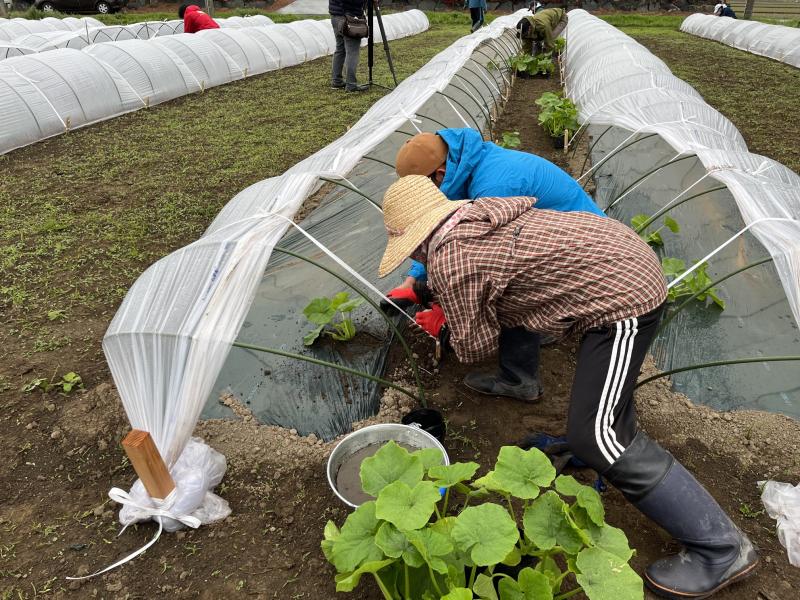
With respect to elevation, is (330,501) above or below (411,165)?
below

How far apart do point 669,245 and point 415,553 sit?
353 centimetres

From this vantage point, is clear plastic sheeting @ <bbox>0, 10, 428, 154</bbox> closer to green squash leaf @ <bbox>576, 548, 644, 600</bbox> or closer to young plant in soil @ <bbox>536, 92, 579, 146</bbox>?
young plant in soil @ <bbox>536, 92, 579, 146</bbox>

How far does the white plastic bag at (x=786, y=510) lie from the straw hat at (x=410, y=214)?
1.80m

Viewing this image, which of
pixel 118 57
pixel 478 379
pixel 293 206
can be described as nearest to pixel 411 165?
pixel 293 206

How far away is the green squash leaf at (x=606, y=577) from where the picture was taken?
1399mm

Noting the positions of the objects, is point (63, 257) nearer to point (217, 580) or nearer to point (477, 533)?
point (217, 580)

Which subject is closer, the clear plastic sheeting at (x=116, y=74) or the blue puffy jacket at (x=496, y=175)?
the blue puffy jacket at (x=496, y=175)

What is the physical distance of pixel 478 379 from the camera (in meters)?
2.85

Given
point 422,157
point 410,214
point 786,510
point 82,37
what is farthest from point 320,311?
point 82,37

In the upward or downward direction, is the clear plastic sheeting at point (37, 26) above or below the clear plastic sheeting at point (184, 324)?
above

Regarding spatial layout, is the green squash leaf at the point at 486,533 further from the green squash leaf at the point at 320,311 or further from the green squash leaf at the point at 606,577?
the green squash leaf at the point at 320,311

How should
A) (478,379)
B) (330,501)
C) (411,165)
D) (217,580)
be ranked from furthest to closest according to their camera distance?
(478,379), (411,165), (330,501), (217,580)

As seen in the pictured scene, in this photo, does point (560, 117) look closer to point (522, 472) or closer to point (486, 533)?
point (522, 472)

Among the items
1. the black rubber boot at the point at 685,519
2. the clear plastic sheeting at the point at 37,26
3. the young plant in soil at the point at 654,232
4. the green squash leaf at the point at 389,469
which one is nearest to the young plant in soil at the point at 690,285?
the young plant in soil at the point at 654,232
